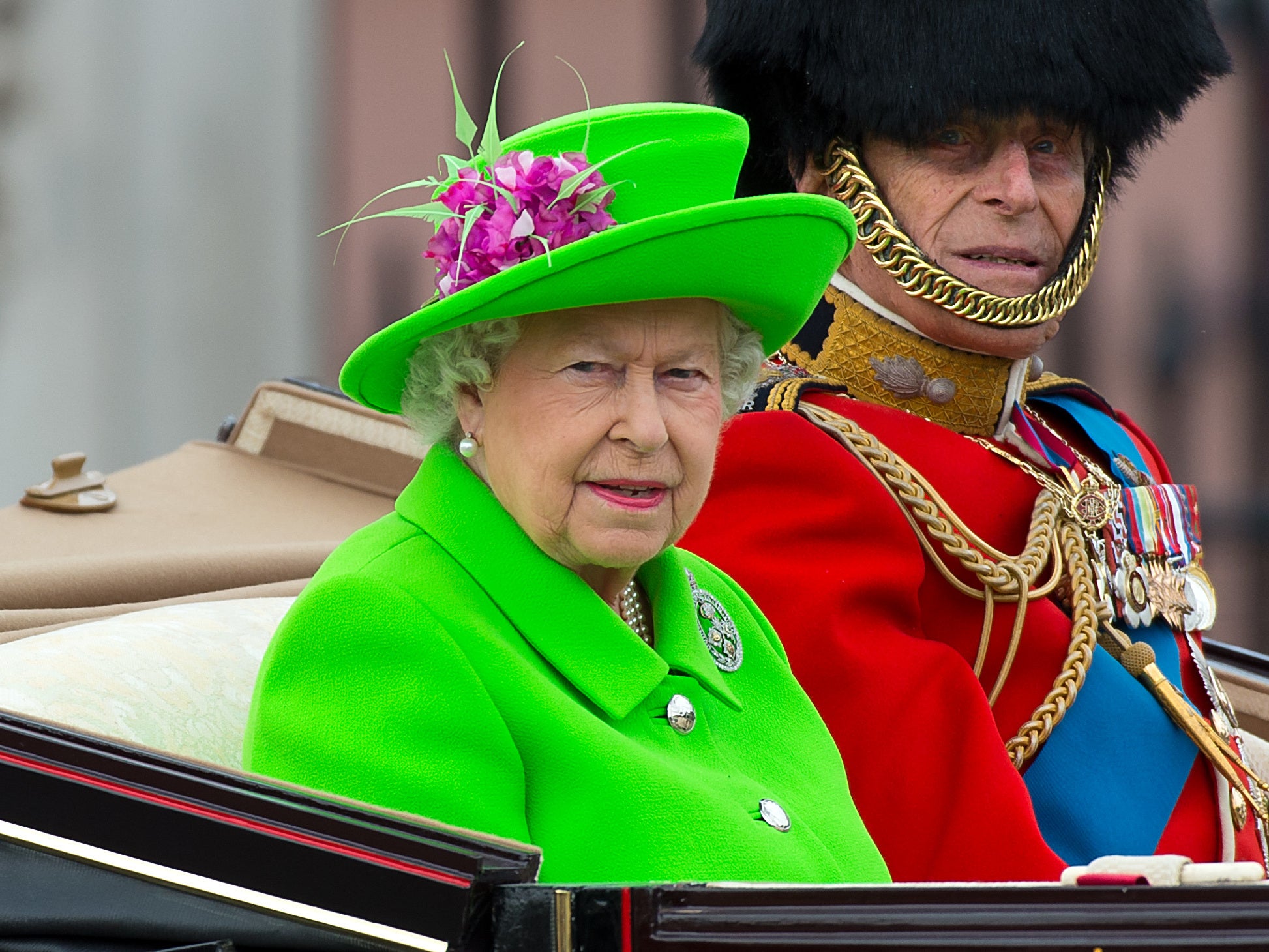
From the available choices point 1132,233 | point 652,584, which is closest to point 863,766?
point 652,584

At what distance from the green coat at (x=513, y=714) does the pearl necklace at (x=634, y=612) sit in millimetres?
43

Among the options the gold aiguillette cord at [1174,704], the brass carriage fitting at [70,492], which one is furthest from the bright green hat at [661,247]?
the brass carriage fitting at [70,492]

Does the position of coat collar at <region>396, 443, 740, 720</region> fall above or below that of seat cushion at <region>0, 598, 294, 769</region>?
above

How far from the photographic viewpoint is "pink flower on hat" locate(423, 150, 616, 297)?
→ 5.51 ft

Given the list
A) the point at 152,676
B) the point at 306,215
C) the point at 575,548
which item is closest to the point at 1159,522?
the point at 575,548

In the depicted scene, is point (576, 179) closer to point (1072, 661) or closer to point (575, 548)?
point (575, 548)

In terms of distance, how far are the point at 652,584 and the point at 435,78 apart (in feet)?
12.4

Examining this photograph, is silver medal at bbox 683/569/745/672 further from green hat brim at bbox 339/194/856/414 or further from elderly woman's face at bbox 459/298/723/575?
green hat brim at bbox 339/194/856/414

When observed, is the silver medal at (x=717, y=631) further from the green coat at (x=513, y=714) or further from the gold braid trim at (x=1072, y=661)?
the gold braid trim at (x=1072, y=661)

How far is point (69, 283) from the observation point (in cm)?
527

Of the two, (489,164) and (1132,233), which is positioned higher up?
(489,164)

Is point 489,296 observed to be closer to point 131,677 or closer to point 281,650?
point 281,650

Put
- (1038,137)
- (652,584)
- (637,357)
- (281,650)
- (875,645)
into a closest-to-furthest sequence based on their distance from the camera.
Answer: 1. (281,650)
2. (637,357)
3. (652,584)
4. (875,645)
5. (1038,137)

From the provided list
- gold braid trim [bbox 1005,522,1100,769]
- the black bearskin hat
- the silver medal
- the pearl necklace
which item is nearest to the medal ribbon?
gold braid trim [bbox 1005,522,1100,769]
